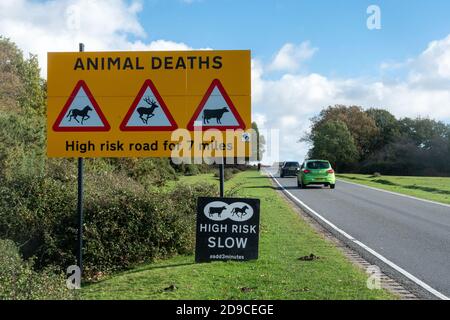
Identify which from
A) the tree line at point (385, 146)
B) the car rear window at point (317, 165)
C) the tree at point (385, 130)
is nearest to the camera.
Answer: the car rear window at point (317, 165)

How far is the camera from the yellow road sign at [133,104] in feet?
27.8

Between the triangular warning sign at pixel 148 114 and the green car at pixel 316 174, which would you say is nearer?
the triangular warning sign at pixel 148 114

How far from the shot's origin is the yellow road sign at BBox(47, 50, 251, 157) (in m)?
8.46

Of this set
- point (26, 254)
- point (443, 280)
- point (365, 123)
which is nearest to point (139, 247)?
point (26, 254)

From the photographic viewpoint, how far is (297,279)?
7.55m

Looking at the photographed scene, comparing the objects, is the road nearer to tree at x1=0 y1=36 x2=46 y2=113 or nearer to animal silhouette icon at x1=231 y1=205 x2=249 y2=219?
animal silhouette icon at x1=231 y1=205 x2=249 y2=219

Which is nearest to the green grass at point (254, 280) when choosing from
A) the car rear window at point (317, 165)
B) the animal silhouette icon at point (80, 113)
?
the animal silhouette icon at point (80, 113)

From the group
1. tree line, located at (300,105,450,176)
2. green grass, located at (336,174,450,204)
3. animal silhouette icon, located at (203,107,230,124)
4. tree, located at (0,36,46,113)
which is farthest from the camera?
tree line, located at (300,105,450,176)

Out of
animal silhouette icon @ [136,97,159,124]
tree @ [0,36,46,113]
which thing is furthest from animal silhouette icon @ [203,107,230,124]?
tree @ [0,36,46,113]

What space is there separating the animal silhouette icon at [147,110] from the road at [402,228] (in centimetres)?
472

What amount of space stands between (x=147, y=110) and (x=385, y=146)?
269ft

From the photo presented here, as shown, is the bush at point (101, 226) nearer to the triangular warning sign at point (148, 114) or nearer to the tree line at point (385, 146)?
the triangular warning sign at point (148, 114)

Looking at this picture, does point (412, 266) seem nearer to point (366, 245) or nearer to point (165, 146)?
point (366, 245)

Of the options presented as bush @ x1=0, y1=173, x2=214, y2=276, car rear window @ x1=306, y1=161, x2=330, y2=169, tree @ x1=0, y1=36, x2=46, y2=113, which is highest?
tree @ x1=0, y1=36, x2=46, y2=113
